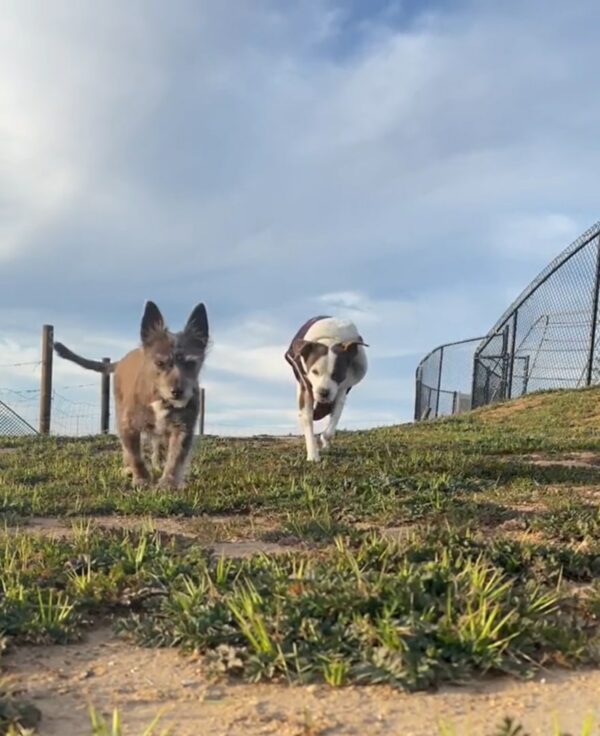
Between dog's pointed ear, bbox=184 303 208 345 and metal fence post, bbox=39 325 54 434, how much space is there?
382 inches

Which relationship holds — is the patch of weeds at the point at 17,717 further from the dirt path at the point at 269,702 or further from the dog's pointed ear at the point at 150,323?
the dog's pointed ear at the point at 150,323

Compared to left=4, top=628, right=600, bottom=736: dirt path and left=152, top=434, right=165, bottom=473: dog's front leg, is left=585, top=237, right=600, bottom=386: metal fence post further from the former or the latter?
left=4, top=628, right=600, bottom=736: dirt path

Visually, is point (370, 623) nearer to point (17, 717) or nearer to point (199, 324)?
point (17, 717)

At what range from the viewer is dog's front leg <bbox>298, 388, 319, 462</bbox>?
925 cm

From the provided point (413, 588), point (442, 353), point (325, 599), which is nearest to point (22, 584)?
point (325, 599)

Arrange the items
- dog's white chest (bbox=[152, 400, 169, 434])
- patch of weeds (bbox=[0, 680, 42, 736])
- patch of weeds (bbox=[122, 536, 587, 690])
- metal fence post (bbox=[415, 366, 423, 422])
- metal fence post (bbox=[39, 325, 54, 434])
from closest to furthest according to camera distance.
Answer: patch of weeds (bbox=[0, 680, 42, 736])
patch of weeds (bbox=[122, 536, 587, 690])
dog's white chest (bbox=[152, 400, 169, 434])
metal fence post (bbox=[39, 325, 54, 434])
metal fence post (bbox=[415, 366, 423, 422])

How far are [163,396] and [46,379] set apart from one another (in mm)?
10198

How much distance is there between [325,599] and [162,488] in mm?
4052

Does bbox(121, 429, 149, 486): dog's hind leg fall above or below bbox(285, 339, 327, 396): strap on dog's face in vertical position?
below

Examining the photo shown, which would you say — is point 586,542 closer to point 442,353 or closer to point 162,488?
point 162,488

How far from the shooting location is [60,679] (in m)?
2.78

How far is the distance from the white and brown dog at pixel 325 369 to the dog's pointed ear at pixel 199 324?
2042 millimetres

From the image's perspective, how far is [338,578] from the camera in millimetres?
3301

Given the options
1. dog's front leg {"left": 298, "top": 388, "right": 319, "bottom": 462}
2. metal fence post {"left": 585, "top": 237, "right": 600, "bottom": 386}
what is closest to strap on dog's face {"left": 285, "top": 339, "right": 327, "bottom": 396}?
dog's front leg {"left": 298, "top": 388, "right": 319, "bottom": 462}
